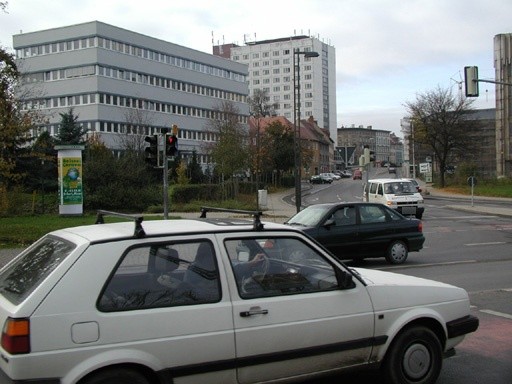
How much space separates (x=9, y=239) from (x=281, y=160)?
184 ft

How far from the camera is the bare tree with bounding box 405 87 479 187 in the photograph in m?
64.1

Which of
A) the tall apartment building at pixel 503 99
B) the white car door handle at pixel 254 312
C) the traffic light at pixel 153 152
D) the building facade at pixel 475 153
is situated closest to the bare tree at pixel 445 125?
the building facade at pixel 475 153

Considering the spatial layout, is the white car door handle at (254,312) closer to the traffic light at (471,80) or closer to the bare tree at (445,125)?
the traffic light at (471,80)

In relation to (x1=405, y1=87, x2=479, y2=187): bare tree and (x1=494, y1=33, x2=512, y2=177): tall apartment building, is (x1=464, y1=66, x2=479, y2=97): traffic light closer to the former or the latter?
(x1=405, y1=87, x2=479, y2=187): bare tree

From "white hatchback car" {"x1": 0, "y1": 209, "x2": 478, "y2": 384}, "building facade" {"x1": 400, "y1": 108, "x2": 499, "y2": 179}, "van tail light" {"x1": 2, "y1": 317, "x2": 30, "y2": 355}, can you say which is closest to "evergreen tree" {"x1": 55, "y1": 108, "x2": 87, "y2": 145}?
"building facade" {"x1": 400, "y1": 108, "x2": 499, "y2": 179}

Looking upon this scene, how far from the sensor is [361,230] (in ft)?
42.0

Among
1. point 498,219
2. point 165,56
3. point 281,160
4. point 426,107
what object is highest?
point 165,56

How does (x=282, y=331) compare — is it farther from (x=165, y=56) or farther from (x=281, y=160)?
(x=165, y=56)

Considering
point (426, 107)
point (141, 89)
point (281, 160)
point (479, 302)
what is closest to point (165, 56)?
point (141, 89)

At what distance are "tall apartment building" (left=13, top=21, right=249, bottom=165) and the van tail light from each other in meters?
52.3

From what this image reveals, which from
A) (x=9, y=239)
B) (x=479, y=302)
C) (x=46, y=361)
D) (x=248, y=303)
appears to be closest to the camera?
(x=46, y=361)

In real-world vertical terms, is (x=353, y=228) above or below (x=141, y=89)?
below

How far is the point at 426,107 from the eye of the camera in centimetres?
6625

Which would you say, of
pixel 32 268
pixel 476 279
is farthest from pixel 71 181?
pixel 32 268
